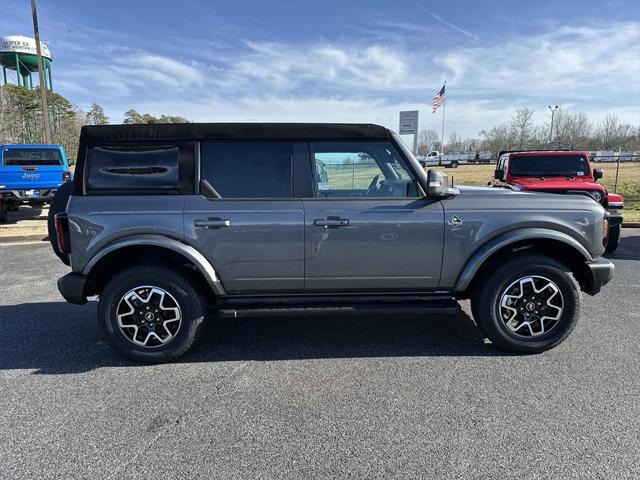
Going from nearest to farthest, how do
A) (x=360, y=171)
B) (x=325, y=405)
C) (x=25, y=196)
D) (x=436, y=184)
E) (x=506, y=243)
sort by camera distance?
1. (x=325, y=405)
2. (x=436, y=184)
3. (x=506, y=243)
4. (x=360, y=171)
5. (x=25, y=196)

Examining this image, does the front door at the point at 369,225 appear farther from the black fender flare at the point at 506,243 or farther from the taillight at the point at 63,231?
the taillight at the point at 63,231

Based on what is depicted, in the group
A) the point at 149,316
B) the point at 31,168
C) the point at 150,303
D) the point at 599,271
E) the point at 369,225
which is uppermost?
the point at 31,168

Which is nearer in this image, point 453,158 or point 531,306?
point 531,306

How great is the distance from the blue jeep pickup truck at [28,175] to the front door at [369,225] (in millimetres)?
10581

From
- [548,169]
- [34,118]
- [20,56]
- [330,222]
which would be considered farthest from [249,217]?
[20,56]

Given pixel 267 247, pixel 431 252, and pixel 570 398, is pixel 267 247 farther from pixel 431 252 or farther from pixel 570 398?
pixel 570 398

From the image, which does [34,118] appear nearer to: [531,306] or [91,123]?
[91,123]

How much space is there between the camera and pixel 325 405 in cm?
288

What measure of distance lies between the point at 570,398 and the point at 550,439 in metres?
0.58

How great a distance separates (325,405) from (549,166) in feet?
28.6

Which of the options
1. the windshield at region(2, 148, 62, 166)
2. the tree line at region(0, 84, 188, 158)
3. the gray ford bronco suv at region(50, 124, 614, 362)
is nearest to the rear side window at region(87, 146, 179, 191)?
the gray ford bronco suv at region(50, 124, 614, 362)

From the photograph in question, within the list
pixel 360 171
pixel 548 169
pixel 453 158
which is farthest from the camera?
pixel 453 158

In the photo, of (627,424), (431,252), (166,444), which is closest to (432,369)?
(431,252)

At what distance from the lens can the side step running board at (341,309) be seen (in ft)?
11.4
